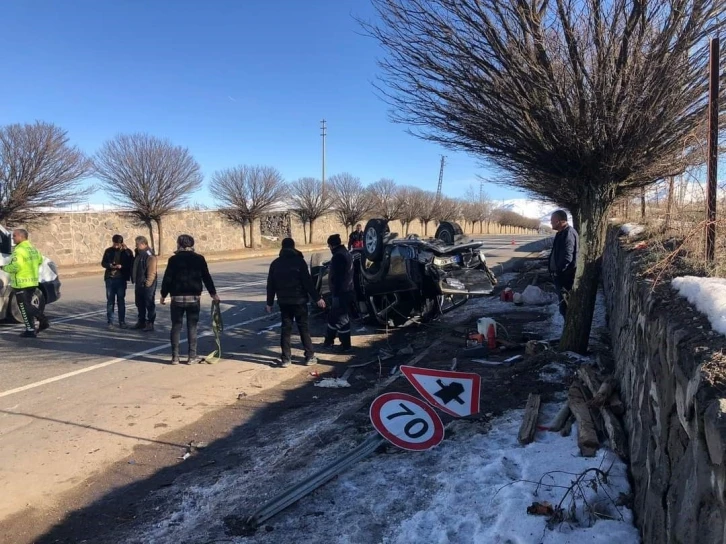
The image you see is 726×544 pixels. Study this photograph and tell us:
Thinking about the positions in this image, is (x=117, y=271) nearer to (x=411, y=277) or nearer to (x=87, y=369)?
(x=87, y=369)

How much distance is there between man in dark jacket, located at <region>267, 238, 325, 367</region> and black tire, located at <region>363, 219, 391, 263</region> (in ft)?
5.70

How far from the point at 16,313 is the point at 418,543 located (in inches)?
393

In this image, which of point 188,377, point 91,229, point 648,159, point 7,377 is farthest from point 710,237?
point 91,229

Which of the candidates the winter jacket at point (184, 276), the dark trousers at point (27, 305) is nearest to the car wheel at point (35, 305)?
the dark trousers at point (27, 305)

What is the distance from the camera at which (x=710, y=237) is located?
3441 mm

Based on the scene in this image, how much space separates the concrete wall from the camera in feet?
84.5

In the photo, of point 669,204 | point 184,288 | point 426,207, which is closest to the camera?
point 669,204

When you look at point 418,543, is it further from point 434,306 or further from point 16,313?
point 16,313

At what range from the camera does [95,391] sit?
6266mm

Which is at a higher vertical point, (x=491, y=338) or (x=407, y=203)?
(x=407, y=203)

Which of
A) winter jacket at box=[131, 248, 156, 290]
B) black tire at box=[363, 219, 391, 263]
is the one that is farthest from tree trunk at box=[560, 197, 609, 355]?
winter jacket at box=[131, 248, 156, 290]

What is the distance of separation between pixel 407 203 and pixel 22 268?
45941mm

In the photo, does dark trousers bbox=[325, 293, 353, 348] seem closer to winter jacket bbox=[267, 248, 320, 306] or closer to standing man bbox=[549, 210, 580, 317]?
winter jacket bbox=[267, 248, 320, 306]

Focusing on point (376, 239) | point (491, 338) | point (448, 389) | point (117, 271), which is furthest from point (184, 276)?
point (448, 389)
